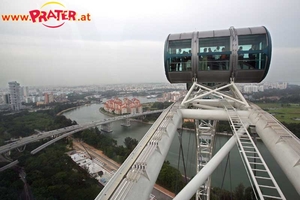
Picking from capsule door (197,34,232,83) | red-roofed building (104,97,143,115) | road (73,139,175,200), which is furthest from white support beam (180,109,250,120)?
red-roofed building (104,97,143,115)

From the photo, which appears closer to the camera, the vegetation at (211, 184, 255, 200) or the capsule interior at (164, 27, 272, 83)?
the capsule interior at (164, 27, 272, 83)

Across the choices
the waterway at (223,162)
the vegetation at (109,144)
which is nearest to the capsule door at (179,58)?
the waterway at (223,162)

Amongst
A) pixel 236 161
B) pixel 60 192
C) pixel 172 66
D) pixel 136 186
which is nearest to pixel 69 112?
pixel 60 192

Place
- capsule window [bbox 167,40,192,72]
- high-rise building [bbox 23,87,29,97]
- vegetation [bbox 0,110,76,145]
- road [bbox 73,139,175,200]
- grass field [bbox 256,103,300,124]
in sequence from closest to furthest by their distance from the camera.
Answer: capsule window [bbox 167,40,192,72]
road [bbox 73,139,175,200]
vegetation [bbox 0,110,76,145]
grass field [bbox 256,103,300,124]
high-rise building [bbox 23,87,29,97]

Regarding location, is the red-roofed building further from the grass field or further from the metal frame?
the metal frame

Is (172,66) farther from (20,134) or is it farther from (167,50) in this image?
(20,134)
